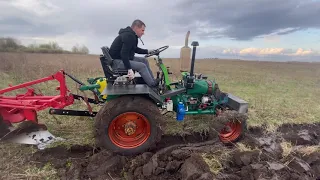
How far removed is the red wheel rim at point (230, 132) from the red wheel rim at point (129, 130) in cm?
147

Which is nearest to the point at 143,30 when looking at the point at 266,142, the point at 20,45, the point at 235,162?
the point at 235,162

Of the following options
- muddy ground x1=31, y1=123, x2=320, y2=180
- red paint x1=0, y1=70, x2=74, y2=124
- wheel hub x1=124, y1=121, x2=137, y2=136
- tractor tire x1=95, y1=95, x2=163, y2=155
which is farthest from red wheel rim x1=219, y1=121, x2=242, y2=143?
red paint x1=0, y1=70, x2=74, y2=124

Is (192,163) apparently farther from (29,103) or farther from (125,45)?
(29,103)

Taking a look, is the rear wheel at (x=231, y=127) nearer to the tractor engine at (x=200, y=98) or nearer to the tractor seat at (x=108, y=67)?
the tractor engine at (x=200, y=98)

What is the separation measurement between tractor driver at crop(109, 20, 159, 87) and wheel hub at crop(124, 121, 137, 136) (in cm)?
74

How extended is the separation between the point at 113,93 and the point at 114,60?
87cm

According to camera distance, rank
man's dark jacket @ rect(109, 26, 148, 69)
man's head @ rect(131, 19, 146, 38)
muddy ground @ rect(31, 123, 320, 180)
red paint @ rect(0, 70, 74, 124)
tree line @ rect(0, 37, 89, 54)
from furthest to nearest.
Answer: tree line @ rect(0, 37, 89, 54)
man's head @ rect(131, 19, 146, 38)
man's dark jacket @ rect(109, 26, 148, 69)
red paint @ rect(0, 70, 74, 124)
muddy ground @ rect(31, 123, 320, 180)

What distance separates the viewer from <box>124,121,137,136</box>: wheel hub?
3852 mm

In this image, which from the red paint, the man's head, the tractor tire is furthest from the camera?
the man's head

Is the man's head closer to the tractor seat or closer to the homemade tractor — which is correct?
the homemade tractor

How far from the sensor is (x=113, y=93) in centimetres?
368

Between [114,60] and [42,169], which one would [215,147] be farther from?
[42,169]

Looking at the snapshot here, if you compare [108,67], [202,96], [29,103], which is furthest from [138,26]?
[29,103]

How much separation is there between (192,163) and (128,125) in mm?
1189
